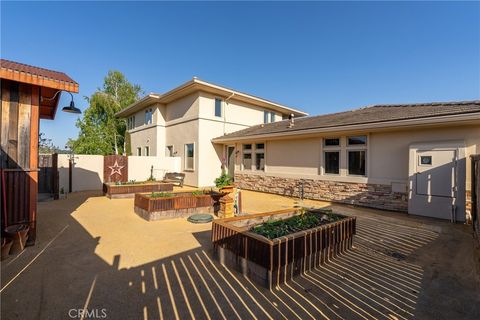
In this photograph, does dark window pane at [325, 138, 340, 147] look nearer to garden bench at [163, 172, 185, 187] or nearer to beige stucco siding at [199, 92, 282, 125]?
beige stucco siding at [199, 92, 282, 125]

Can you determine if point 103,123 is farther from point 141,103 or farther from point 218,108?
point 218,108

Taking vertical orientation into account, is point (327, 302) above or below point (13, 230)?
below

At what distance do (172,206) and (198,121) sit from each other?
7428 millimetres

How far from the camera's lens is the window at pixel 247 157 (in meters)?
12.4

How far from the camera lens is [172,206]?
6066 millimetres

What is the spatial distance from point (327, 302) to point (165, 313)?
5.94 ft

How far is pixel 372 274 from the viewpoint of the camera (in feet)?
10.3

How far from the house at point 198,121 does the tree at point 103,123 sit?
38.3ft

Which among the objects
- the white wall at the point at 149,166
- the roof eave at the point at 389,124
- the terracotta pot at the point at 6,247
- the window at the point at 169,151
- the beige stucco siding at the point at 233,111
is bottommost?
the terracotta pot at the point at 6,247

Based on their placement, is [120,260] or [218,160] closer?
[120,260]

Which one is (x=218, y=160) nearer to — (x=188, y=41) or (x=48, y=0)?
(x=188, y=41)

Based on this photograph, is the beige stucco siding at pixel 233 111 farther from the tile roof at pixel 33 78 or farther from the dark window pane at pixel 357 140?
the tile roof at pixel 33 78

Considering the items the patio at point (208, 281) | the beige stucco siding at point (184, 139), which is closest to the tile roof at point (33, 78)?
the patio at point (208, 281)

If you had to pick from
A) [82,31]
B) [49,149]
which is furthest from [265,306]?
[49,149]
